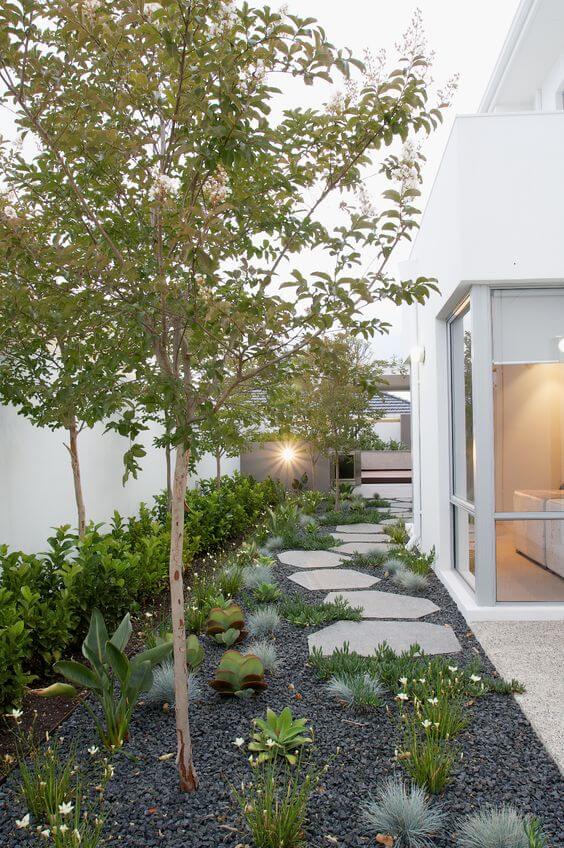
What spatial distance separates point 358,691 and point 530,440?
2473 mm

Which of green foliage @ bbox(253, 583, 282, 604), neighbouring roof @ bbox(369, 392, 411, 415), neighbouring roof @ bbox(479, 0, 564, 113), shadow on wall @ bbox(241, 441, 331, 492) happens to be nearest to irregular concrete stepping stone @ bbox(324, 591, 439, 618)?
green foliage @ bbox(253, 583, 282, 604)

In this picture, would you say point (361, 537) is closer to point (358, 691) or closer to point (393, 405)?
point (358, 691)

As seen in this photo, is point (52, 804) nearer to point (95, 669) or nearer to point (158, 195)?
point (95, 669)

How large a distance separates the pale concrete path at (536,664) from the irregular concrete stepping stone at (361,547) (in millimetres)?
2655

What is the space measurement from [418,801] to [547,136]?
4.40m

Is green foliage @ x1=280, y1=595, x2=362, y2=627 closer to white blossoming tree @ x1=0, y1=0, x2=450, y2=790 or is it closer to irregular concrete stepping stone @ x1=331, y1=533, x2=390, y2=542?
white blossoming tree @ x1=0, y1=0, x2=450, y2=790

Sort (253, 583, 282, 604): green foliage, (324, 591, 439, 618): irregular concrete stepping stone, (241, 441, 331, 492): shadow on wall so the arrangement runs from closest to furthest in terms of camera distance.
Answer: (324, 591, 439, 618): irregular concrete stepping stone < (253, 583, 282, 604): green foliage < (241, 441, 331, 492): shadow on wall

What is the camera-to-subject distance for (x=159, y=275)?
217cm

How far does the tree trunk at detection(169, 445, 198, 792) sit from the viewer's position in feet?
8.05

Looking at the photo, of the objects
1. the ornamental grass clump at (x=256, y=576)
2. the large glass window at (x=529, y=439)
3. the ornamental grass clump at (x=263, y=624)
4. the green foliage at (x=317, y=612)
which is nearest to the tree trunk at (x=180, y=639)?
the ornamental grass clump at (x=263, y=624)

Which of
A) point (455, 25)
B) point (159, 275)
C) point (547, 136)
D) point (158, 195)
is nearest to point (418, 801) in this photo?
point (159, 275)

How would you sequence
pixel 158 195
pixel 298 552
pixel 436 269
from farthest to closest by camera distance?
pixel 298 552 < pixel 436 269 < pixel 158 195

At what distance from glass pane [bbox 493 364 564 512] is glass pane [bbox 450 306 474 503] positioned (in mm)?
317

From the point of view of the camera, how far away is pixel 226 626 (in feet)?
13.2
